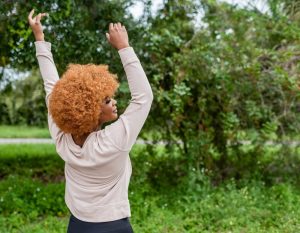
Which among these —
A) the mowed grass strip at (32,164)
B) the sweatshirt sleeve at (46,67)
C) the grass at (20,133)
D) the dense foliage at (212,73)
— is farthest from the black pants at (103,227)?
the grass at (20,133)

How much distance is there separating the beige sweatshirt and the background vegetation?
3193mm

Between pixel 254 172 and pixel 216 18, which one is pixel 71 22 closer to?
pixel 216 18

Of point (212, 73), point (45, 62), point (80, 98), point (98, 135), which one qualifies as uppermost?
point (45, 62)

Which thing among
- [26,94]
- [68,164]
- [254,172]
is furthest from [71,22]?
[26,94]

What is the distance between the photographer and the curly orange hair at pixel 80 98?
2209 millimetres

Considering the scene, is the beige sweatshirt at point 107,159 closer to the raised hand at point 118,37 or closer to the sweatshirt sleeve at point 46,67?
the raised hand at point 118,37

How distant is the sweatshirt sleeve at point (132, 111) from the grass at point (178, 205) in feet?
10.6

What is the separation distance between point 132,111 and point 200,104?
4.63m

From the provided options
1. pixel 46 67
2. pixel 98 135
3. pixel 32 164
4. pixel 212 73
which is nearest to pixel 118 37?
pixel 98 135

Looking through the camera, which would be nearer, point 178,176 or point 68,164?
point 68,164

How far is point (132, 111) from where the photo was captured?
223 centimetres

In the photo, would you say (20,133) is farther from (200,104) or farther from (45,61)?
(45,61)

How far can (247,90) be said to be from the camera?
265 inches

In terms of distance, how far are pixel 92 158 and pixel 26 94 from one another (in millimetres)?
11589
